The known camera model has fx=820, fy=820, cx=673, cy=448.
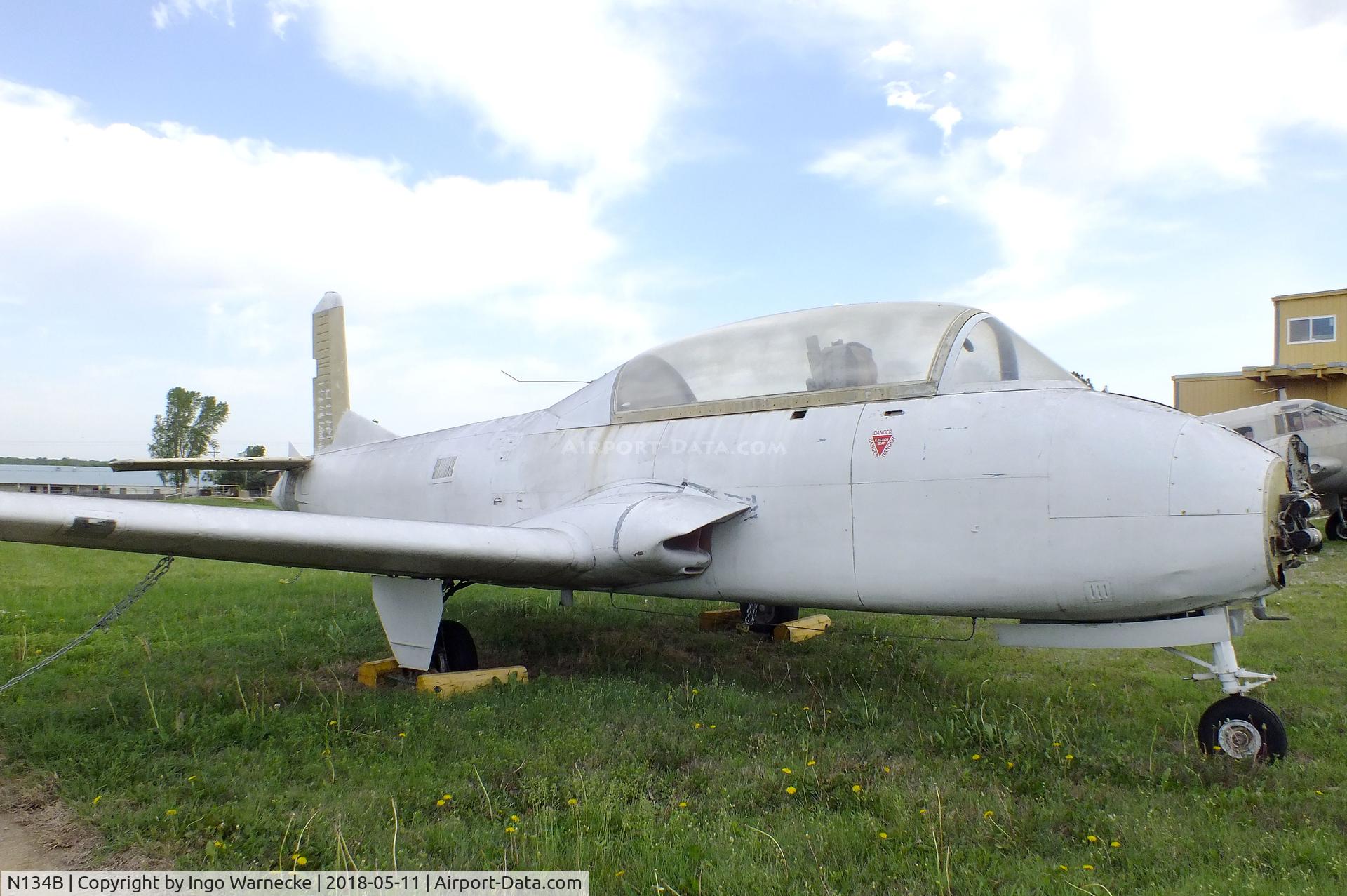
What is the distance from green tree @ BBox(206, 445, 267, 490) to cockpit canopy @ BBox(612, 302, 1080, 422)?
47554 millimetres

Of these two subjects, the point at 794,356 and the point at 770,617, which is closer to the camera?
the point at 794,356

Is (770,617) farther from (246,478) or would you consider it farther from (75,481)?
(75,481)

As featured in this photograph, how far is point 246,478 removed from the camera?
60.1 m

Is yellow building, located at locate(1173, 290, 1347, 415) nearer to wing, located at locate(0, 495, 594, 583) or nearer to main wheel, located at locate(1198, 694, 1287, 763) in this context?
main wheel, located at locate(1198, 694, 1287, 763)

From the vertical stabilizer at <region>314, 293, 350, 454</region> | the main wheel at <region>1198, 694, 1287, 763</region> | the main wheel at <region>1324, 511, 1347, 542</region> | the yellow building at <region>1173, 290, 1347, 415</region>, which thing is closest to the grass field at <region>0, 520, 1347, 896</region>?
the main wheel at <region>1198, 694, 1287, 763</region>

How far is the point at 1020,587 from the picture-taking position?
4.23m

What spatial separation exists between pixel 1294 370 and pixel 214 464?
27121mm

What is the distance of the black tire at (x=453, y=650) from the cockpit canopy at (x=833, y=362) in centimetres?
204

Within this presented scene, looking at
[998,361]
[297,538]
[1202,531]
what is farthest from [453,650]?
[1202,531]

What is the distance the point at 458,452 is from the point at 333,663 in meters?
2.03

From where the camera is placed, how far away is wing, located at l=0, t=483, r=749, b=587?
3998mm

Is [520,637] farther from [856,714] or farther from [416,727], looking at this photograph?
[856,714]

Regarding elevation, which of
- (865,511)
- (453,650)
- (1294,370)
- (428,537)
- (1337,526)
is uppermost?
(1294,370)

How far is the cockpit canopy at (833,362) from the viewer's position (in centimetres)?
482
